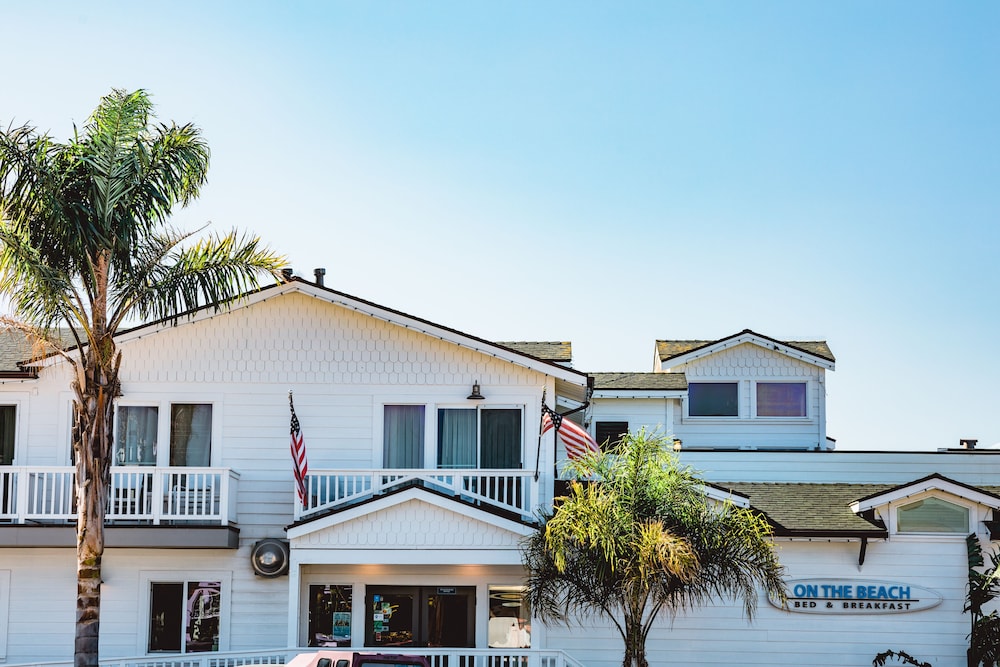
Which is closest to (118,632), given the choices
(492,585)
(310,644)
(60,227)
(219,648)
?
(219,648)

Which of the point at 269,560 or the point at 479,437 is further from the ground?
the point at 479,437

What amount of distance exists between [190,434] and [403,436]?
3.96m

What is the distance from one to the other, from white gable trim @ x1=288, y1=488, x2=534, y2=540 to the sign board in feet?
16.4

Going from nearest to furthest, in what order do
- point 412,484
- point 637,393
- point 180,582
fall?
point 412,484, point 180,582, point 637,393

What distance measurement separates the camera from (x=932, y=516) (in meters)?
22.5

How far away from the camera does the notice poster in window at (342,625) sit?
75.2ft

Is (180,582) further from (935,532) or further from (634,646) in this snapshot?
(935,532)

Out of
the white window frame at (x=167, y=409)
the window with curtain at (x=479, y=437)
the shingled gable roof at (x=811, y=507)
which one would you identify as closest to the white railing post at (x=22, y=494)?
the white window frame at (x=167, y=409)

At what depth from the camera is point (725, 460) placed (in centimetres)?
2638

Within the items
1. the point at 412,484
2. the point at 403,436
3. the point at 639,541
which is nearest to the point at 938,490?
the point at 639,541

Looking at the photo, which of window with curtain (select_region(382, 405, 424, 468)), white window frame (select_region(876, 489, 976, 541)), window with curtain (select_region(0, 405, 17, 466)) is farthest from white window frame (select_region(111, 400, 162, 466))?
white window frame (select_region(876, 489, 976, 541))

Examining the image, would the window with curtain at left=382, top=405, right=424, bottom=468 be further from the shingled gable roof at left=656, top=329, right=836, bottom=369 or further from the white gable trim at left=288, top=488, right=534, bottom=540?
the shingled gable roof at left=656, top=329, right=836, bottom=369

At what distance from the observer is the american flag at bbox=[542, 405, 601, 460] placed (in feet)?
67.9

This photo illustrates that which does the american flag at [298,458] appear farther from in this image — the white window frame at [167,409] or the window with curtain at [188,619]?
the window with curtain at [188,619]
